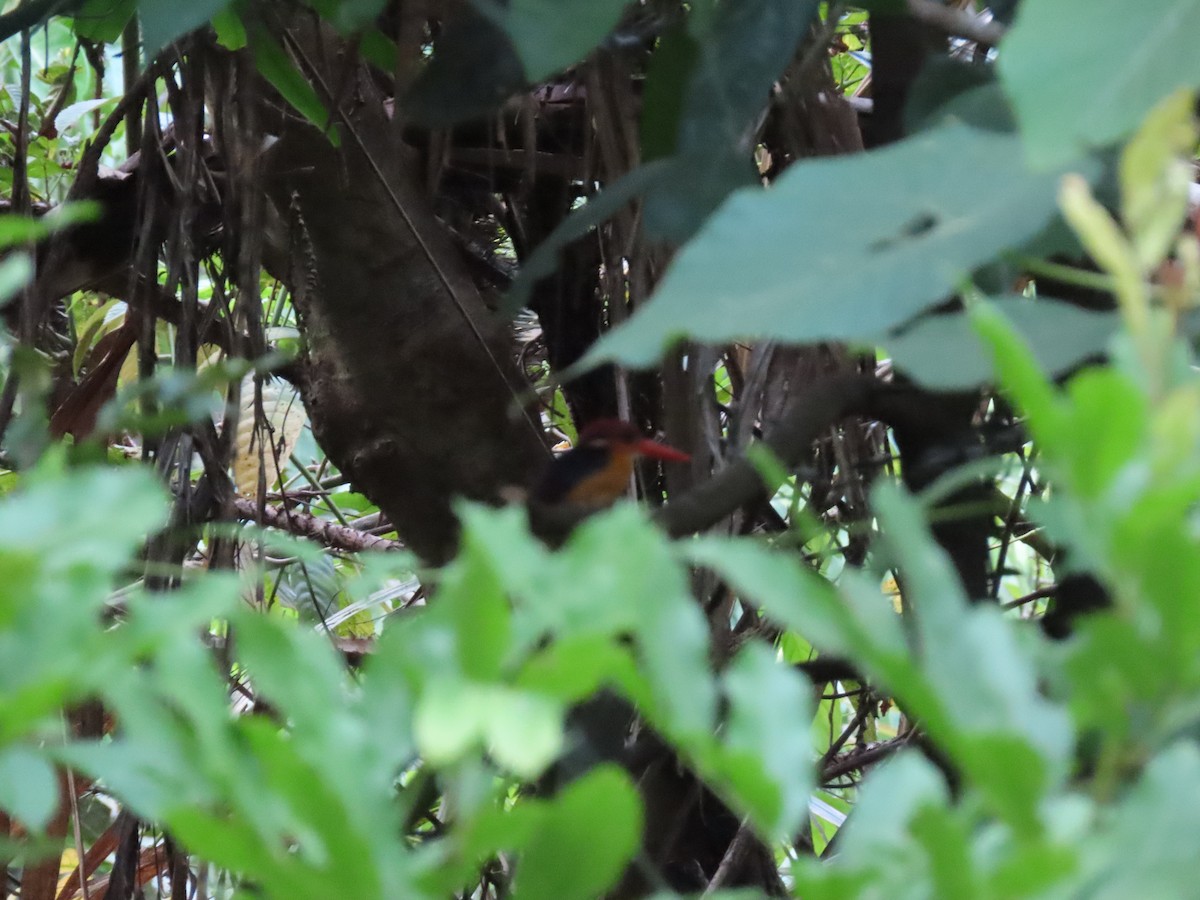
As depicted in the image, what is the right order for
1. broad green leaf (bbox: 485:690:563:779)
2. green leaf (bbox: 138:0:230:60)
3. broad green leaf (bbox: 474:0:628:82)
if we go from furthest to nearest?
green leaf (bbox: 138:0:230:60), broad green leaf (bbox: 474:0:628:82), broad green leaf (bbox: 485:690:563:779)

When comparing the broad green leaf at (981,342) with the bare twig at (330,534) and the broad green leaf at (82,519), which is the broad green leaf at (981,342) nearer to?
the broad green leaf at (82,519)

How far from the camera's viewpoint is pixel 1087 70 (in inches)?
23.9

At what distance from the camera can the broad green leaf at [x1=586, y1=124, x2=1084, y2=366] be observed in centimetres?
58

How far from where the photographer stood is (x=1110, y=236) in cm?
40

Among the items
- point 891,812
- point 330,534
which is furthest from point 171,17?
point 330,534

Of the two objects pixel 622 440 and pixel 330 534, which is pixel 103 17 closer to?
pixel 622 440

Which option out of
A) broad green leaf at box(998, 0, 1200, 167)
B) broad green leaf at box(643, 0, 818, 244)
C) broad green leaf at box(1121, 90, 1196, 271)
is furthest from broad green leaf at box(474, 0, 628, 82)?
broad green leaf at box(1121, 90, 1196, 271)

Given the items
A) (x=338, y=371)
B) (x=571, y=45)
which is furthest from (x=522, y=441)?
(x=571, y=45)

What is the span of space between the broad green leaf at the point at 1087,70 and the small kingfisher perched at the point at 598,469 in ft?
3.27

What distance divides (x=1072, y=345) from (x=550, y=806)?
1.12 ft

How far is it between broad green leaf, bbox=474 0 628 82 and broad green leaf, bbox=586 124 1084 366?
260mm

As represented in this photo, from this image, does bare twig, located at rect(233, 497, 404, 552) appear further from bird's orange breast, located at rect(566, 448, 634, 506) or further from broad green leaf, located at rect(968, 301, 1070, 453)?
broad green leaf, located at rect(968, 301, 1070, 453)

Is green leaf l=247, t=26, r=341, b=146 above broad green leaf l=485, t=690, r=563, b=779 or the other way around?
above

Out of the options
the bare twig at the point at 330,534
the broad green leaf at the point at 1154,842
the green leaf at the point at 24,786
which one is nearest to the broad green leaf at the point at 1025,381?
the broad green leaf at the point at 1154,842
